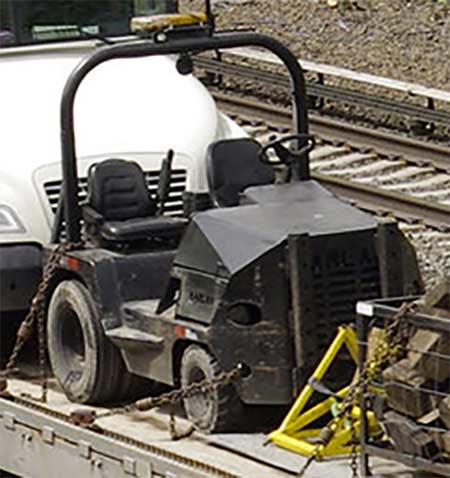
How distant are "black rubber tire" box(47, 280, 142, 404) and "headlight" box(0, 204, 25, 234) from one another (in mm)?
581

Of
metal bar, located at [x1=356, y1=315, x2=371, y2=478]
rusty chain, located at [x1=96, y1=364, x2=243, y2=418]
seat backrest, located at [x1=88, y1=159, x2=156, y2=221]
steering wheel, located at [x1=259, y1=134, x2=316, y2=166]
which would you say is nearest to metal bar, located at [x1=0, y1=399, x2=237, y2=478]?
rusty chain, located at [x1=96, y1=364, x2=243, y2=418]

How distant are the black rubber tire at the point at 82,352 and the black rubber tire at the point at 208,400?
0.66m

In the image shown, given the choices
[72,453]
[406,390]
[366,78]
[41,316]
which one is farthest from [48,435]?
[366,78]

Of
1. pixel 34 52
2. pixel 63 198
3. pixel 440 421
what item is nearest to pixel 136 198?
pixel 63 198

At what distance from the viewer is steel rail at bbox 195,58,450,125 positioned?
55.3ft

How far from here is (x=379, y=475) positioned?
7434 millimetres

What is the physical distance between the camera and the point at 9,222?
982 centimetres

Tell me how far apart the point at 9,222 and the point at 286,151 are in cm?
154

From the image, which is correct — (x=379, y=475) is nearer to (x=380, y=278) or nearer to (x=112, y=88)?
(x=380, y=278)

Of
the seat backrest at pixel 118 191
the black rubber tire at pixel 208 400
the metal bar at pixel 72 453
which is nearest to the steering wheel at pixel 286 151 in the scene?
the seat backrest at pixel 118 191

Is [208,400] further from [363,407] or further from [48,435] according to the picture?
[363,407]

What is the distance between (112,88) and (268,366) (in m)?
2.98

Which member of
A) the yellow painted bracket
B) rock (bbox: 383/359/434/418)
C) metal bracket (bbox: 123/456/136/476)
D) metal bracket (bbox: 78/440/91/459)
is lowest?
metal bracket (bbox: 78/440/91/459)

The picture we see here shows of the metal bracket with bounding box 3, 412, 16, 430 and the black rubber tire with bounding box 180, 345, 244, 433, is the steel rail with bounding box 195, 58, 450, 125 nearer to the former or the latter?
the metal bracket with bounding box 3, 412, 16, 430
